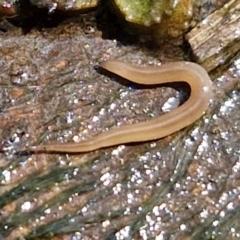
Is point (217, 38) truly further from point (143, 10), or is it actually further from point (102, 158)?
point (102, 158)

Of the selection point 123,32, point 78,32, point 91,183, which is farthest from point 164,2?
point 91,183

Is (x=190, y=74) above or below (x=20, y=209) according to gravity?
above

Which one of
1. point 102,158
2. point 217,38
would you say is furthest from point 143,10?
point 102,158

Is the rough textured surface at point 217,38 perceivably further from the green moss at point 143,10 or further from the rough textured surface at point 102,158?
the green moss at point 143,10

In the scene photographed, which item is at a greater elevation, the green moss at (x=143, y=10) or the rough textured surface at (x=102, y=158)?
the green moss at (x=143, y=10)

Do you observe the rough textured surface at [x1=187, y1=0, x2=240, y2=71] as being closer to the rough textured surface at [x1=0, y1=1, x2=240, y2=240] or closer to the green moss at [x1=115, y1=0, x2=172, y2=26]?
the rough textured surface at [x1=0, y1=1, x2=240, y2=240]

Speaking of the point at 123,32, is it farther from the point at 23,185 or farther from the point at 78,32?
→ the point at 23,185

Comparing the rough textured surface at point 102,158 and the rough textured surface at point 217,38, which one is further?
the rough textured surface at point 217,38

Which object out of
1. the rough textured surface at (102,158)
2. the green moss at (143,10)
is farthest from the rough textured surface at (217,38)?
the green moss at (143,10)
